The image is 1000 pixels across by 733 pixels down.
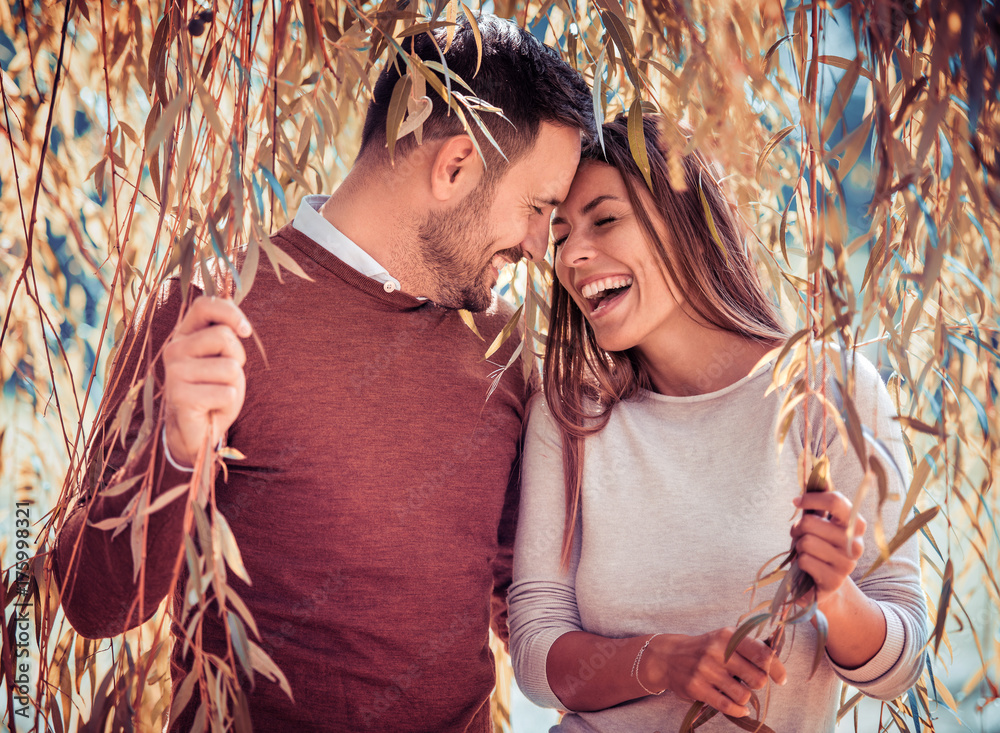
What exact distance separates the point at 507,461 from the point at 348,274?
372mm

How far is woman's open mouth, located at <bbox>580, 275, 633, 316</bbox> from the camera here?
51.3 inches

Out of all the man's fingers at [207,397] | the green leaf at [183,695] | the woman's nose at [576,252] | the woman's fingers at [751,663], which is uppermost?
the woman's nose at [576,252]

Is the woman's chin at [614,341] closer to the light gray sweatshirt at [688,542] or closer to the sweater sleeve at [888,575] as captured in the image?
the light gray sweatshirt at [688,542]

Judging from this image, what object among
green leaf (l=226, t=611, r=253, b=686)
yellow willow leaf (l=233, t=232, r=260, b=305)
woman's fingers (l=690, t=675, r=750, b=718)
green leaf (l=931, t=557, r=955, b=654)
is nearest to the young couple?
woman's fingers (l=690, t=675, r=750, b=718)

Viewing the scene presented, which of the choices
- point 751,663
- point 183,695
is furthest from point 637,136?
point 183,695

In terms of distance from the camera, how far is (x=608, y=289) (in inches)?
52.8

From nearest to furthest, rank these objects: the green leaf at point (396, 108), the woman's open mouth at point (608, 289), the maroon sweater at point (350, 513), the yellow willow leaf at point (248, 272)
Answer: the yellow willow leaf at point (248, 272)
the green leaf at point (396, 108)
the maroon sweater at point (350, 513)
the woman's open mouth at point (608, 289)

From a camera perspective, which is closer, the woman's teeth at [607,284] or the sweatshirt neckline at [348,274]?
the sweatshirt neckline at [348,274]

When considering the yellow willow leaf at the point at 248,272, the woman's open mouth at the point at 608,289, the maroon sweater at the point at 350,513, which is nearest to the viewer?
the yellow willow leaf at the point at 248,272

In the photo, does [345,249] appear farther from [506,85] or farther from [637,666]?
[637,666]

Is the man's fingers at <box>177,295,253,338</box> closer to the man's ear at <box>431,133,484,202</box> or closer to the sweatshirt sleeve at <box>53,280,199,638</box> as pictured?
the sweatshirt sleeve at <box>53,280,199,638</box>

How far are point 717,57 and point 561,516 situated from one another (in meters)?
0.74

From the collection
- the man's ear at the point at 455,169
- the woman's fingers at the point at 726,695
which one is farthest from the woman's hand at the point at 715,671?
the man's ear at the point at 455,169

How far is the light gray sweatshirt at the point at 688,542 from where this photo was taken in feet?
3.45
